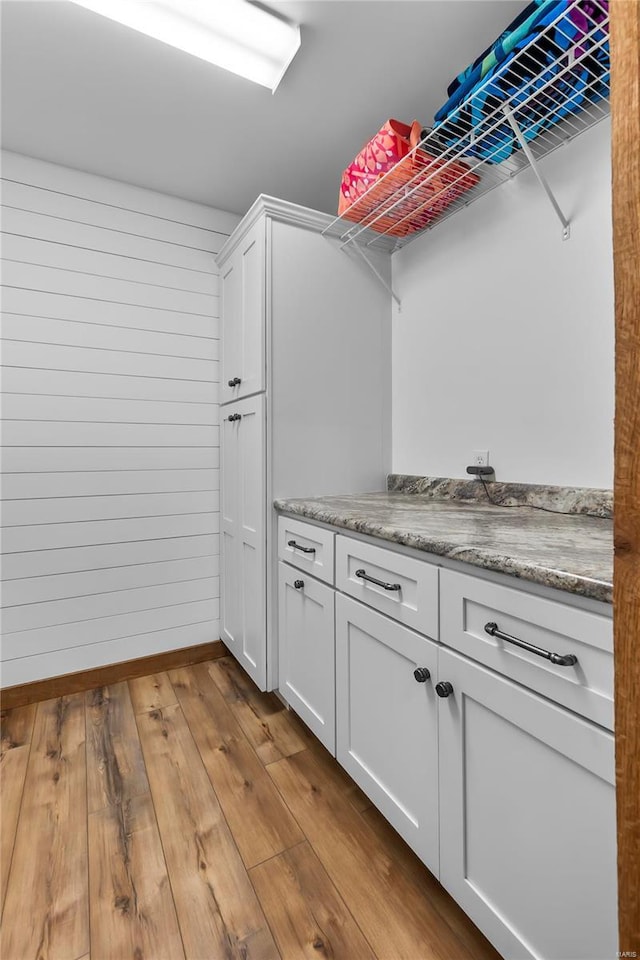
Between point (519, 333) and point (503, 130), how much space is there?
23.4 inches

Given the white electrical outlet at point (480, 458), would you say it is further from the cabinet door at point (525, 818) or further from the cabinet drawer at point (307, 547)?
the cabinet door at point (525, 818)

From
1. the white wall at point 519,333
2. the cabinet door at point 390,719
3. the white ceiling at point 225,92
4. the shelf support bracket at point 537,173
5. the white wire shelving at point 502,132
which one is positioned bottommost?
the cabinet door at point 390,719

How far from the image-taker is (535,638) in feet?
2.52

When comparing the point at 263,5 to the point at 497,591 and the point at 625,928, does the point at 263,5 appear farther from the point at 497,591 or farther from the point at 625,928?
the point at 625,928

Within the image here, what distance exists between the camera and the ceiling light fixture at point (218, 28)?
125cm

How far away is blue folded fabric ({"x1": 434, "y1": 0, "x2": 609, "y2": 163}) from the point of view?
100 cm

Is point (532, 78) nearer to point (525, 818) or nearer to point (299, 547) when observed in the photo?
point (299, 547)

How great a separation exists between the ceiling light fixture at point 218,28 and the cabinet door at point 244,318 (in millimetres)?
486

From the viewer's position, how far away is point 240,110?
1.66 meters

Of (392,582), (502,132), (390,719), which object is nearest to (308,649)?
(390,719)

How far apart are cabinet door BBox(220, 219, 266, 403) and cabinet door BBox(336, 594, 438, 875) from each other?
1.06m

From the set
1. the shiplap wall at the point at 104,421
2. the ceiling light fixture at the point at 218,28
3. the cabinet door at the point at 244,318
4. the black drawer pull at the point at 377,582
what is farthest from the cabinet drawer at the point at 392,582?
→ the ceiling light fixture at the point at 218,28

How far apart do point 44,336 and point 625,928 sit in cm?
246

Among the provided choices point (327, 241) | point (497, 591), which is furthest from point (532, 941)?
point (327, 241)
